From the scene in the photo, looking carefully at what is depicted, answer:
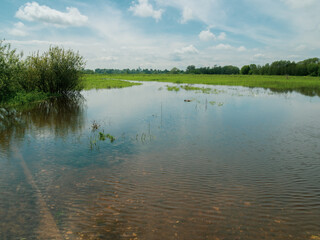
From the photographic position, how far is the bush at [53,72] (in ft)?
112

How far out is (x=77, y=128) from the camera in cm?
1736

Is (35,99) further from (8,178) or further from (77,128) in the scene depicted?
(8,178)

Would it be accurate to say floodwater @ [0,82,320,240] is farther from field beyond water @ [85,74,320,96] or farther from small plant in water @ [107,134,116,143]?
field beyond water @ [85,74,320,96]

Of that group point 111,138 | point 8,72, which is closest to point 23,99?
point 8,72

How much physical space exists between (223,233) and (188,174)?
11.7ft

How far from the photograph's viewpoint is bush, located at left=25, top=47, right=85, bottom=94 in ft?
112

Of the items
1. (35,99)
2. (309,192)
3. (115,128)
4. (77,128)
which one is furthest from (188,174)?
(35,99)

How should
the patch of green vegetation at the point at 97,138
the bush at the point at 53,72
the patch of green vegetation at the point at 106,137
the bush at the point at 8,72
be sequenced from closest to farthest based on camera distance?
the patch of green vegetation at the point at 97,138 → the patch of green vegetation at the point at 106,137 → the bush at the point at 8,72 → the bush at the point at 53,72

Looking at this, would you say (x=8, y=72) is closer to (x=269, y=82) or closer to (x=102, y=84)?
(x=102, y=84)

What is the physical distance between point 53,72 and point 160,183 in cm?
3287

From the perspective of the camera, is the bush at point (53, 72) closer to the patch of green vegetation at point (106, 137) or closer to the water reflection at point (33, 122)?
the water reflection at point (33, 122)

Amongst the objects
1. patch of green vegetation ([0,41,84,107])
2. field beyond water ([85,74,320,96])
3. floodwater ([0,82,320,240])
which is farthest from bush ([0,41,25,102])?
field beyond water ([85,74,320,96])

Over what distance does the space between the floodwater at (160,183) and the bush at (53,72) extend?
19.7 meters

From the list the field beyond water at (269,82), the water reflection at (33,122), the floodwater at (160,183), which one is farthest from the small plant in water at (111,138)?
the field beyond water at (269,82)
